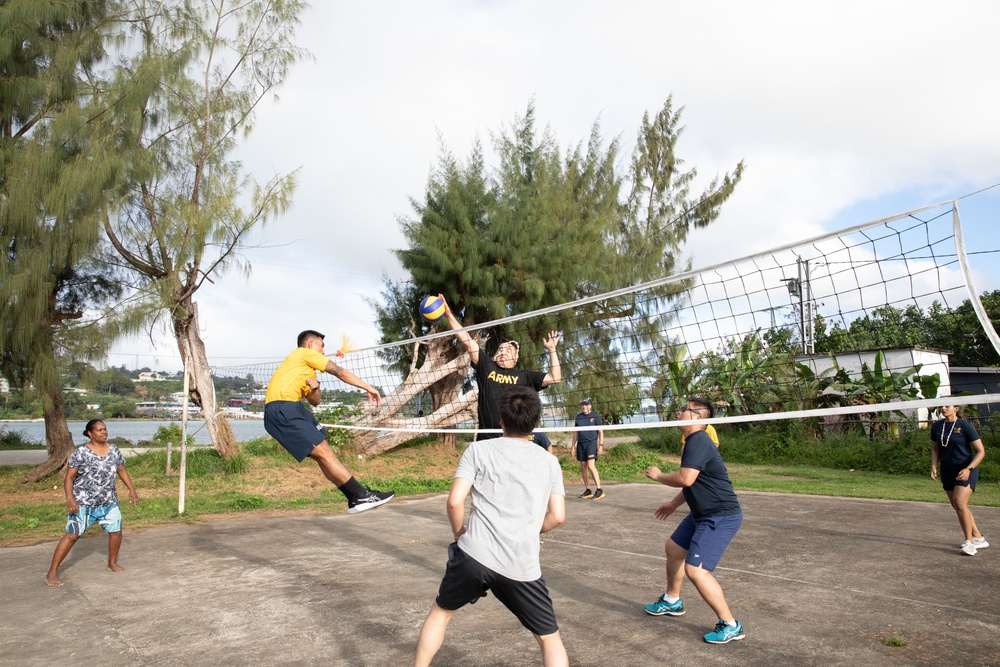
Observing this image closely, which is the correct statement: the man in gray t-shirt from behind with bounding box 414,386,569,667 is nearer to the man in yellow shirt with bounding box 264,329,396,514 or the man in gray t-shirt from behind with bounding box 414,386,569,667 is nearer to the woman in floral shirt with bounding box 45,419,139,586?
the man in yellow shirt with bounding box 264,329,396,514

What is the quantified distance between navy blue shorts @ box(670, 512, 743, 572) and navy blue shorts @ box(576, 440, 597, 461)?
6051 millimetres

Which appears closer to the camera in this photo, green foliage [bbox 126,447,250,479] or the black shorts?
the black shorts

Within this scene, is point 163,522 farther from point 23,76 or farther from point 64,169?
point 23,76

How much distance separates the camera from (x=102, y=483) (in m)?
6.31

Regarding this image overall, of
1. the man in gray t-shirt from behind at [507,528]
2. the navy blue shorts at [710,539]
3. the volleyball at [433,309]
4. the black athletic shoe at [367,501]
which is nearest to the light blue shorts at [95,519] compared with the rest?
the black athletic shoe at [367,501]

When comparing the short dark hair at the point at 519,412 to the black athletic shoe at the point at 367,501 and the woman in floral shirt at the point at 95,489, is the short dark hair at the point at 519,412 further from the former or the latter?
the woman in floral shirt at the point at 95,489

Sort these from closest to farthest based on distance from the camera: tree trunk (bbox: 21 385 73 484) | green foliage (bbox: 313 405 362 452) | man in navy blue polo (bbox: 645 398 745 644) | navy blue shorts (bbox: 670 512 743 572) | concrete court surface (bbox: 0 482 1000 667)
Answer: concrete court surface (bbox: 0 482 1000 667) → man in navy blue polo (bbox: 645 398 745 644) → navy blue shorts (bbox: 670 512 743 572) → tree trunk (bbox: 21 385 73 484) → green foliage (bbox: 313 405 362 452)

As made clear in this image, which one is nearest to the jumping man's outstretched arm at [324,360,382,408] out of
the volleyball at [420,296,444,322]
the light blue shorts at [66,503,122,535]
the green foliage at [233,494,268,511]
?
the volleyball at [420,296,444,322]

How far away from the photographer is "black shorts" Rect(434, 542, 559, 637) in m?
3.02

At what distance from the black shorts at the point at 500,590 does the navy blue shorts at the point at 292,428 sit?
104 inches

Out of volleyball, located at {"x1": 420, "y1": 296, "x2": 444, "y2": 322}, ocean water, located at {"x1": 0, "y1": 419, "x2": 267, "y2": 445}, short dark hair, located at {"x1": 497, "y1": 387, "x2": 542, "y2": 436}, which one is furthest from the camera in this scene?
ocean water, located at {"x1": 0, "y1": 419, "x2": 267, "y2": 445}

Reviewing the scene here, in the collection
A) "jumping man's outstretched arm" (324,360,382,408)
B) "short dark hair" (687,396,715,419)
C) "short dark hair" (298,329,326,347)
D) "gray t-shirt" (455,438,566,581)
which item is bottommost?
"gray t-shirt" (455,438,566,581)

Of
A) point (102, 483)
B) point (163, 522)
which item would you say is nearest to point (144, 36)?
point (163, 522)

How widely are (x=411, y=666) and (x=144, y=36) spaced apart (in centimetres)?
1358
